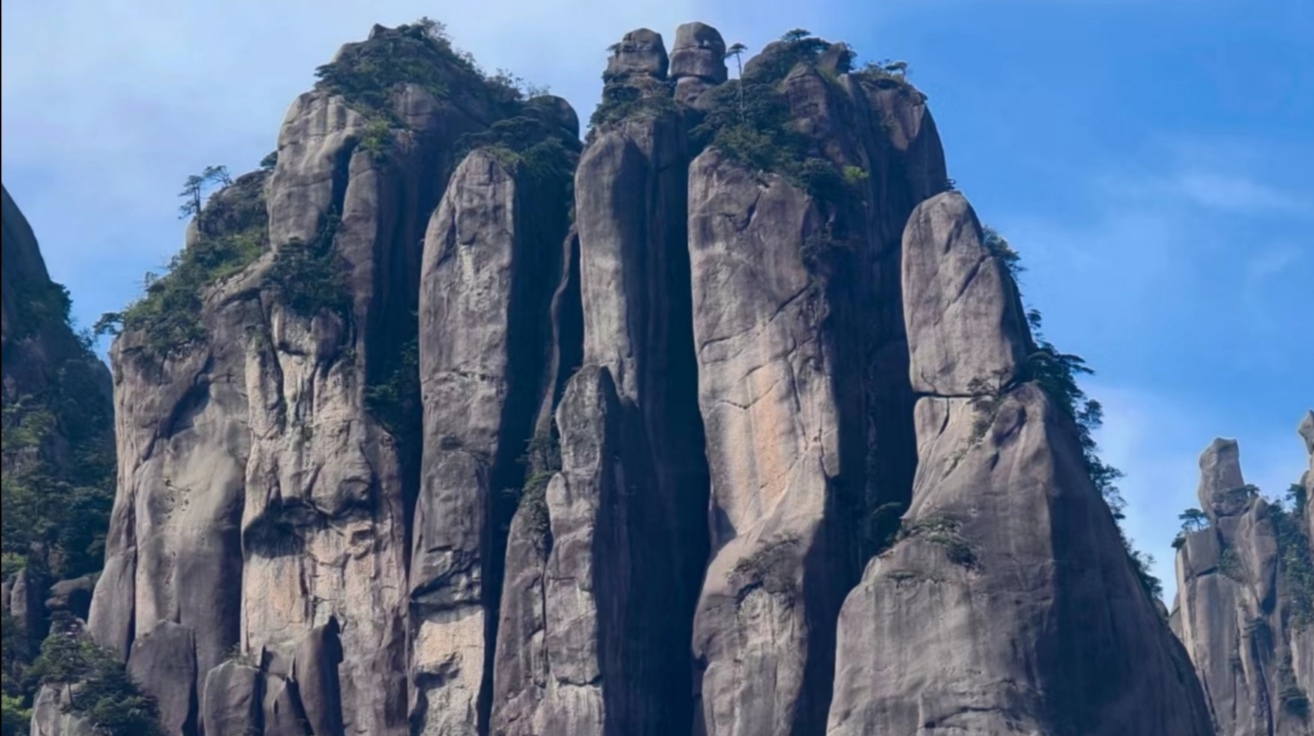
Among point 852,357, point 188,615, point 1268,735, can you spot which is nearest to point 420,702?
point 188,615

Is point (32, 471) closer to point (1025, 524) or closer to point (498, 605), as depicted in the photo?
point (498, 605)

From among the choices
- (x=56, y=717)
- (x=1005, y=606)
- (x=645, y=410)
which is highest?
(x=645, y=410)

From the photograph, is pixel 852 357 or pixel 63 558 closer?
pixel 852 357

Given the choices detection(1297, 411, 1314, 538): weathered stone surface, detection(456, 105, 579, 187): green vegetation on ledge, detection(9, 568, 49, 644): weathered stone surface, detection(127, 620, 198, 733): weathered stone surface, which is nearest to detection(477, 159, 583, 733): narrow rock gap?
detection(456, 105, 579, 187): green vegetation on ledge

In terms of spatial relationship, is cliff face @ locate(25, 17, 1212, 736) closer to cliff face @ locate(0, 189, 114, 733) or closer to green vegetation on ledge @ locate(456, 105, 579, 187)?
green vegetation on ledge @ locate(456, 105, 579, 187)

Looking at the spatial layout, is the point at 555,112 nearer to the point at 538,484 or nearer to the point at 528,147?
the point at 528,147

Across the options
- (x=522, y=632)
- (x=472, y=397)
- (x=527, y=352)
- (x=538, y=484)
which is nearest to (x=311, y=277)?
(x=472, y=397)

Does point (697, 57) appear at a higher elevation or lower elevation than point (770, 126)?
higher
